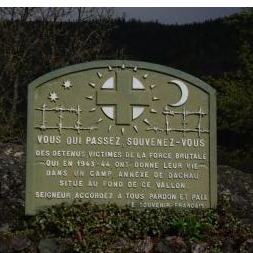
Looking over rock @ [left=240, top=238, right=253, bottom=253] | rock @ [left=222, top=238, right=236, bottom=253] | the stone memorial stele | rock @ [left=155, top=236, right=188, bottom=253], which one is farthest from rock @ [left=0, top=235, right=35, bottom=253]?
rock @ [left=240, top=238, right=253, bottom=253]

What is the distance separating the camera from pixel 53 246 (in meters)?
8.32

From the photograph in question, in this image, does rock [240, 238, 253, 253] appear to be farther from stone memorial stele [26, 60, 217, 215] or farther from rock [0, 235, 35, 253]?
rock [0, 235, 35, 253]

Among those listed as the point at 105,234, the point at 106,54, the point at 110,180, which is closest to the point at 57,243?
the point at 105,234

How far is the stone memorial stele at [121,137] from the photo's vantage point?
9.06m

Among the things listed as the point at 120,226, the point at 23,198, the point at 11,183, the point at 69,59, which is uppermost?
the point at 69,59

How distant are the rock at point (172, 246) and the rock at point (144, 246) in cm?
8

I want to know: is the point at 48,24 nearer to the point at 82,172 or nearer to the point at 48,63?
the point at 48,63

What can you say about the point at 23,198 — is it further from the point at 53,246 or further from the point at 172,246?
the point at 172,246

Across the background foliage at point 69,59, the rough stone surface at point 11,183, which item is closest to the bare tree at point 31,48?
the background foliage at point 69,59

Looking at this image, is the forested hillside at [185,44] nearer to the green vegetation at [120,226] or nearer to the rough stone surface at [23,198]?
the rough stone surface at [23,198]

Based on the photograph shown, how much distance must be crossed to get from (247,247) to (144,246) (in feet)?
3.33

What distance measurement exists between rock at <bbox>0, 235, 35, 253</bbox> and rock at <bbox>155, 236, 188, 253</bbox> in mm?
1248

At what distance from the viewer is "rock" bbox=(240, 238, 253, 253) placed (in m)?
8.38

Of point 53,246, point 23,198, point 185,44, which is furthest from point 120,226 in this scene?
point 185,44
